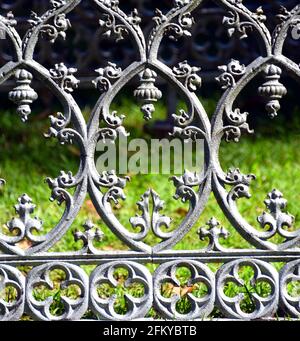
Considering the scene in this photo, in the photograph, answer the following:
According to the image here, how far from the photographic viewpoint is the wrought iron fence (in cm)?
297

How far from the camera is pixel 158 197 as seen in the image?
9.82 ft

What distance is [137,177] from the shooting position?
5.04 meters

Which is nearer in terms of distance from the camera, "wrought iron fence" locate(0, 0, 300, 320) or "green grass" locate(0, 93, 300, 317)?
"wrought iron fence" locate(0, 0, 300, 320)

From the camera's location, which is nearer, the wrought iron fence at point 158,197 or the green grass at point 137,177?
the wrought iron fence at point 158,197

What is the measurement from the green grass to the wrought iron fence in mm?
367

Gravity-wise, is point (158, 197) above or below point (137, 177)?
below

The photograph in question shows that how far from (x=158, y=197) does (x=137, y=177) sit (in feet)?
6.71

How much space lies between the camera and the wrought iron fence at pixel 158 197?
Answer: 2973 mm

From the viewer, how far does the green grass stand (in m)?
4.11

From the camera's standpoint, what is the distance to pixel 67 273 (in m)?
3.01

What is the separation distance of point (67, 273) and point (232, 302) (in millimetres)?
569

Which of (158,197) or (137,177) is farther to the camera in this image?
(137,177)

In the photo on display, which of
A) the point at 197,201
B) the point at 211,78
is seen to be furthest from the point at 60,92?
the point at 211,78

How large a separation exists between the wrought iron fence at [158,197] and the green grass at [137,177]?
367mm
